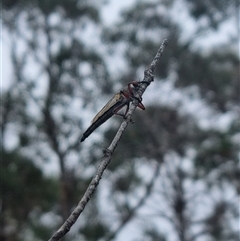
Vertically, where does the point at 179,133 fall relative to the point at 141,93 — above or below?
above

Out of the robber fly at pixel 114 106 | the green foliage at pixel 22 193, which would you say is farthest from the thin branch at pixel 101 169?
the green foliage at pixel 22 193

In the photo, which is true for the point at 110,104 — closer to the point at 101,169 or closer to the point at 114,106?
the point at 114,106

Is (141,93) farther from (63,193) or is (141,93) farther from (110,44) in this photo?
(110,44)

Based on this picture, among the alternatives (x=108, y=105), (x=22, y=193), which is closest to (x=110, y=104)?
(x=108, y=105)

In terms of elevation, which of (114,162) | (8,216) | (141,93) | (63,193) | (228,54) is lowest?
(141,93)

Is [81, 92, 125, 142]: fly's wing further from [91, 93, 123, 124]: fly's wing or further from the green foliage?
the green foliage

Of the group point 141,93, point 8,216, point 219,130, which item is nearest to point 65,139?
point 8,216

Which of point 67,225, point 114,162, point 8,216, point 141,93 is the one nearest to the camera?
point 67,225

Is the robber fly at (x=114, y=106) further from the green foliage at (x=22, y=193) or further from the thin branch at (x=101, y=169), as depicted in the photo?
the green foliage at (x=22, y=193)
